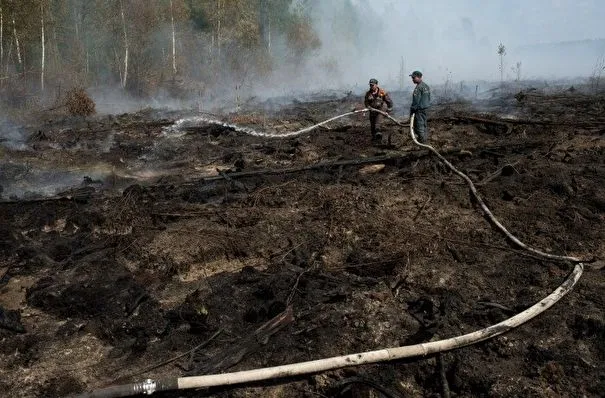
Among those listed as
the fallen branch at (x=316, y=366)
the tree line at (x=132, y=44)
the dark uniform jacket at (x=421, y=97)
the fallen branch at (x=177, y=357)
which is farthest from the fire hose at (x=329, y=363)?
the tree line at (x=132, y=44)

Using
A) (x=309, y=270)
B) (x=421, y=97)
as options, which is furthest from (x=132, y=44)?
(x=309, y=270)

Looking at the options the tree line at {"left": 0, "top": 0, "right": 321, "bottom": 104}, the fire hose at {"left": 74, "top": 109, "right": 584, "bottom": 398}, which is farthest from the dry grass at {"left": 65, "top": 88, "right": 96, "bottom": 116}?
the fire hose at {"left": 74, "top": 109, "right": 584, "bottom": 398}

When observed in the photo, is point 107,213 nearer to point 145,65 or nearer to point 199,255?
point 199,255

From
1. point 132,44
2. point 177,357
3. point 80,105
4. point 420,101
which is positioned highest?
point 132,44

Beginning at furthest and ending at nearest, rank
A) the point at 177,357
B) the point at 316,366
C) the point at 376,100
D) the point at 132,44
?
the point at 132,44, the point at 376,100, the point at 177,357, the point at 316,366

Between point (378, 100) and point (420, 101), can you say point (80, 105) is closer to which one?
point (378, 100)

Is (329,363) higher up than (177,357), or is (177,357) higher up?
(329,363)

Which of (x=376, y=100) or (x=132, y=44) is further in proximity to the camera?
(x=132, y=44)

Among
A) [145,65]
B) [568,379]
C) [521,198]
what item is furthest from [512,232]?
[145,65]

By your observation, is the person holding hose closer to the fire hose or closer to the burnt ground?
the burnt ground

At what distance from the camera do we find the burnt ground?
3736mm

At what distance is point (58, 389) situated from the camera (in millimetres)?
3621

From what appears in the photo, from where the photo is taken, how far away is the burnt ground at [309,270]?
374 cm

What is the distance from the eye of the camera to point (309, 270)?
208 inches
